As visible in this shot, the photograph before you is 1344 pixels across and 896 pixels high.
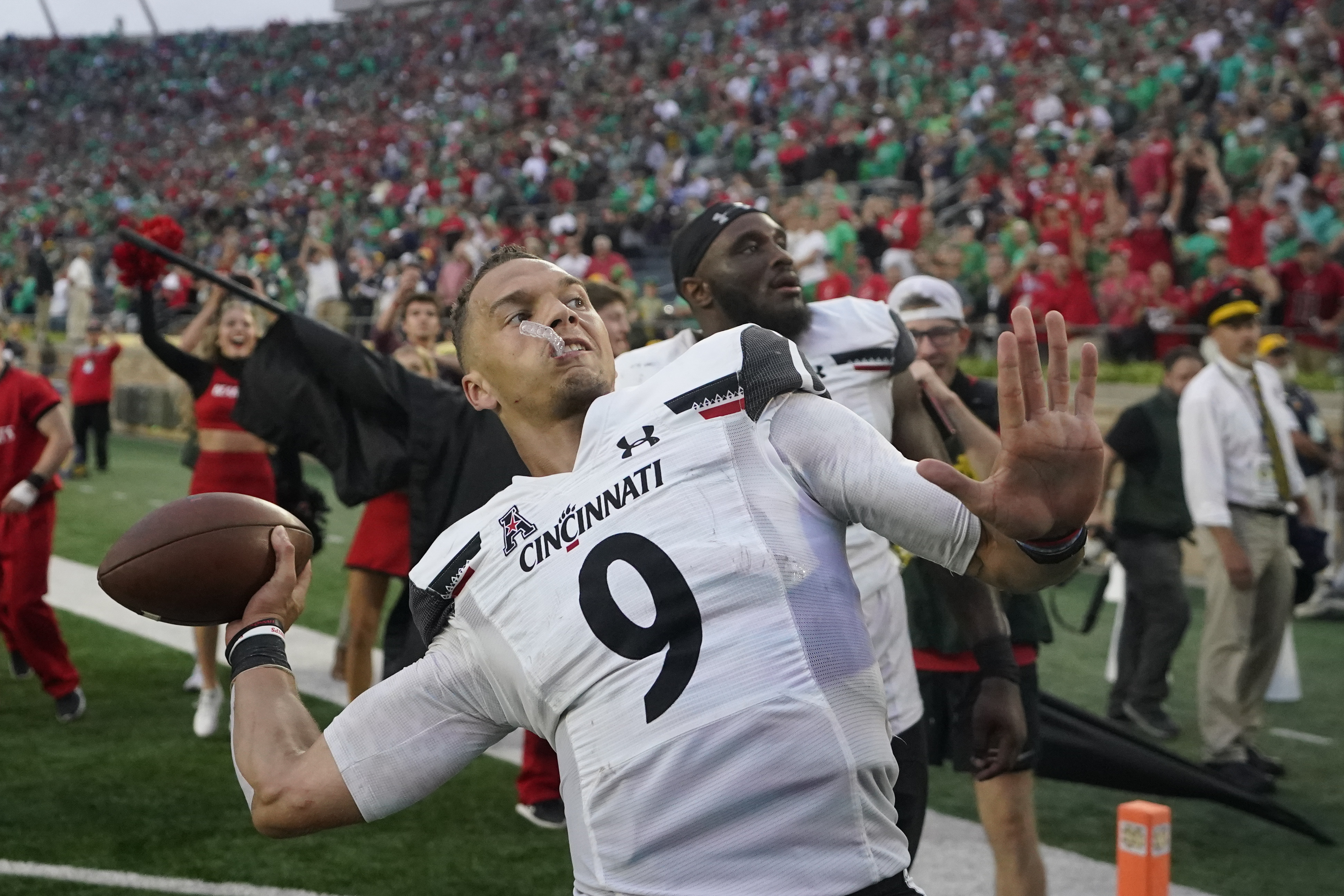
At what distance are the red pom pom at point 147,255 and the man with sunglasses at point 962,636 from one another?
300cm

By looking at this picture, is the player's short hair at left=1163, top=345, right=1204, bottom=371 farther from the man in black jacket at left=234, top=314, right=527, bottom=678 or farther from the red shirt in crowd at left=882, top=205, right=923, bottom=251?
the red shirt in crowd at left=882, top=205, right=923, bottom=251

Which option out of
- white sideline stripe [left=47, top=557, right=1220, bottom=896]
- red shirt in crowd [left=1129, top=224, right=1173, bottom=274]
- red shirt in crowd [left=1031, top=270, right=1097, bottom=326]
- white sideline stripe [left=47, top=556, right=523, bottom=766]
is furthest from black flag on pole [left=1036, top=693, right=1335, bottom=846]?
red shirt in crowd [left=1129, top=224, right=1173, bottom=274]

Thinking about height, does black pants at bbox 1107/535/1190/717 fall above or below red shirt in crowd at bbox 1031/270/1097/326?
below

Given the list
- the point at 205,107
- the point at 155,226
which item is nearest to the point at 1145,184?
the point at 155,226

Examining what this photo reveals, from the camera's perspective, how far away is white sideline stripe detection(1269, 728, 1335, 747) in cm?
658

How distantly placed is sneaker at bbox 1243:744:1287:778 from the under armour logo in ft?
15.5

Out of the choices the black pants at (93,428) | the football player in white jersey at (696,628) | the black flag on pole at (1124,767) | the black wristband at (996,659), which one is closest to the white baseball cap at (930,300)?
the black wristband at (996,659)

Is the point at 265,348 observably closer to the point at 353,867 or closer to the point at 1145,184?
the point at 353,867

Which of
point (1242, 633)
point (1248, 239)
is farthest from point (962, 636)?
point (1248, 239)

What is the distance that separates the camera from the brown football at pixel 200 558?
2.23 m

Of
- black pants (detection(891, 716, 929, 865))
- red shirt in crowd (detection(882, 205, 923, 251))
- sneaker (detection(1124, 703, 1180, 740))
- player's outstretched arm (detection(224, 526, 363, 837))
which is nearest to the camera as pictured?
player's outstretched arm (detection(224, 526, 363, 837))

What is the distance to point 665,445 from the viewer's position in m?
2.04

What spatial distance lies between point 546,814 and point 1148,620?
10.5 ft

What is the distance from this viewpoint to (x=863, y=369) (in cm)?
354
